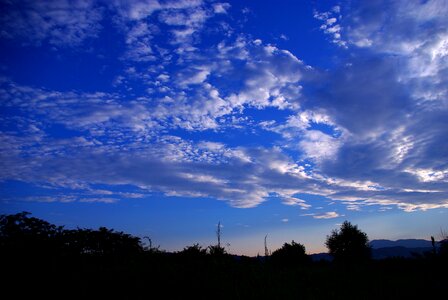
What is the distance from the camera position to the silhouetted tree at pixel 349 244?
5334 centimetres

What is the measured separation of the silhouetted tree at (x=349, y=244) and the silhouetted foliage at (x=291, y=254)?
877 cm

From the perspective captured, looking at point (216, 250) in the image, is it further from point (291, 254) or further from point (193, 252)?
point (291, 254)

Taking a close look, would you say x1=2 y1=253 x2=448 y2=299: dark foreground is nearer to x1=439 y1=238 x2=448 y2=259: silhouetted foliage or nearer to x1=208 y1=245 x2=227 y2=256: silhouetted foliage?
x1=208 y1=245 x2=227 y2=256: silhouetted foliage

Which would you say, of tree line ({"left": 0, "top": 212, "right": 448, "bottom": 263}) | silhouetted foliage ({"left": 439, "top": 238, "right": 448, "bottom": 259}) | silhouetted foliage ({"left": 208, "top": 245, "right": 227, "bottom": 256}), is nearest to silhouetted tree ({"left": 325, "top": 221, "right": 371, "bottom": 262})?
tree line ({"left": 0, "top": 212, "right": 448, "bottom": 263})

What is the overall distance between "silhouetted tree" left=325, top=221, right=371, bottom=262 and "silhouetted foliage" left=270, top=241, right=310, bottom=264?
8775 mm

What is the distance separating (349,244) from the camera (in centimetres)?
5472

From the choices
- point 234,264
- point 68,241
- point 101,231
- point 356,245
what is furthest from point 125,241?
point 356,245

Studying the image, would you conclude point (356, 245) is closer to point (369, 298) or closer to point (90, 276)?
point (369, 298)

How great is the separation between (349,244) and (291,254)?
1476 centimetres

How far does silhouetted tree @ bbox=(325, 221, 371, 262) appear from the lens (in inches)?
2100

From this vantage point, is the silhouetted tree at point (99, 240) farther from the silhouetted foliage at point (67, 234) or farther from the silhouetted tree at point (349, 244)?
the silhouetted tree at point (349, 244)

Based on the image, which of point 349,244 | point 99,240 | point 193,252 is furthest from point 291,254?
point 193,252

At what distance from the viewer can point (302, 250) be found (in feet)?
218

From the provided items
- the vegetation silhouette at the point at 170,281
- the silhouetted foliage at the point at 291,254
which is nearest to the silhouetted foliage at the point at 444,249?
the vegetation silhouette at the point at 170,281
